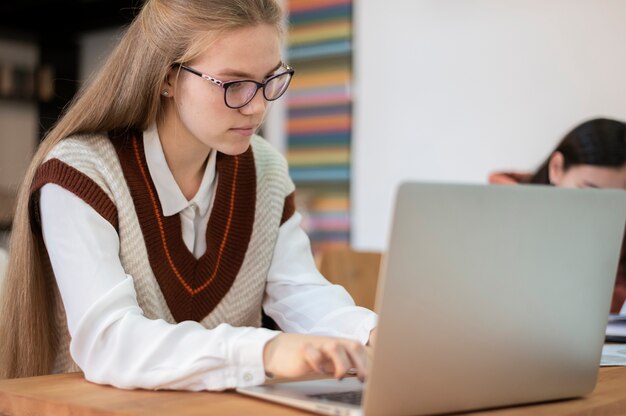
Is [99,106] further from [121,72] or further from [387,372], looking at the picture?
[387,372]

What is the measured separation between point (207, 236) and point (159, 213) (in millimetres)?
112

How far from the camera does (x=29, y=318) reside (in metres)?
1.42

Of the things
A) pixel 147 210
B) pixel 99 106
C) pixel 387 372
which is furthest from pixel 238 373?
pixel 99 106

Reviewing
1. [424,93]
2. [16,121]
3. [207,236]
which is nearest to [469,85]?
[424,93]

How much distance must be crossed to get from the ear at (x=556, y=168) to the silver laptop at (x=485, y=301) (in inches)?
60.6

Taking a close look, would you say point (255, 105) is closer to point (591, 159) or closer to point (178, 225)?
point (178, 225)

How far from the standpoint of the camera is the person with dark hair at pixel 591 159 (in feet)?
8.32

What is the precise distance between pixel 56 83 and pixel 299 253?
5.18m

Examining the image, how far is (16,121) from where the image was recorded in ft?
21.3

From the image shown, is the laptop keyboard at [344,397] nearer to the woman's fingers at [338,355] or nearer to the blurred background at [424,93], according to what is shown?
the woman's fingers at [338,355]

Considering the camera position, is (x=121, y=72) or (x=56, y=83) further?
(x=56, y=83)

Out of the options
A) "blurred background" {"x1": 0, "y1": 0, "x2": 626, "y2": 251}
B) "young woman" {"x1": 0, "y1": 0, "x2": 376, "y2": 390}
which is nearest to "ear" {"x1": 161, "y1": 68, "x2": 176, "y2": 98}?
"young woman" {"x1": 0, "y1": 0, "x2": 376, "y2": 390}

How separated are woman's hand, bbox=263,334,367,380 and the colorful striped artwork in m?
2.73

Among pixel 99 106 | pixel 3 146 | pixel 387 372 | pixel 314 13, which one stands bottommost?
pixel 3 146
